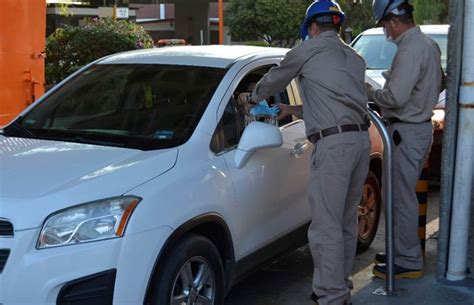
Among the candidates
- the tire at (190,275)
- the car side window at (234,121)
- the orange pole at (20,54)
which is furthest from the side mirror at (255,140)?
the orange pole at (20,54)

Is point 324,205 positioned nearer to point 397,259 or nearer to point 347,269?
point 347,269

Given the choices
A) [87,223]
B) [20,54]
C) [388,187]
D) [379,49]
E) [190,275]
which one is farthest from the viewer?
[379,49]

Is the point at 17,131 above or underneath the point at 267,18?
underneath

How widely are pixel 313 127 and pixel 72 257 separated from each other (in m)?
1.70

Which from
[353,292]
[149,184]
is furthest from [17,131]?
[353,292]

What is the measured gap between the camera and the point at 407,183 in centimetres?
473

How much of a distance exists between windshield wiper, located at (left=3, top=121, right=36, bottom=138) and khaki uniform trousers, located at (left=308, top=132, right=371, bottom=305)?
1.82 metres

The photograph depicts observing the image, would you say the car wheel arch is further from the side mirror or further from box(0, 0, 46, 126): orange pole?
box(0, 0, 46, 126): orange pole

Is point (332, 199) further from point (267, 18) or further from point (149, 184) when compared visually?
point (267, 18)

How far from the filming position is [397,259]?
493cm

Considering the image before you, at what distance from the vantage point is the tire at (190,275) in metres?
3.34

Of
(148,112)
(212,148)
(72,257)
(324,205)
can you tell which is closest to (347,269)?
(324,205)

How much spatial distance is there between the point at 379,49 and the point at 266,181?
20.3 feet

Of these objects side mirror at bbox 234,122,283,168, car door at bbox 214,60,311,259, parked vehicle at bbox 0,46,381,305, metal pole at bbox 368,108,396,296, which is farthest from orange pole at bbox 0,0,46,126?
metal pole at bbox 368,108,396,296
